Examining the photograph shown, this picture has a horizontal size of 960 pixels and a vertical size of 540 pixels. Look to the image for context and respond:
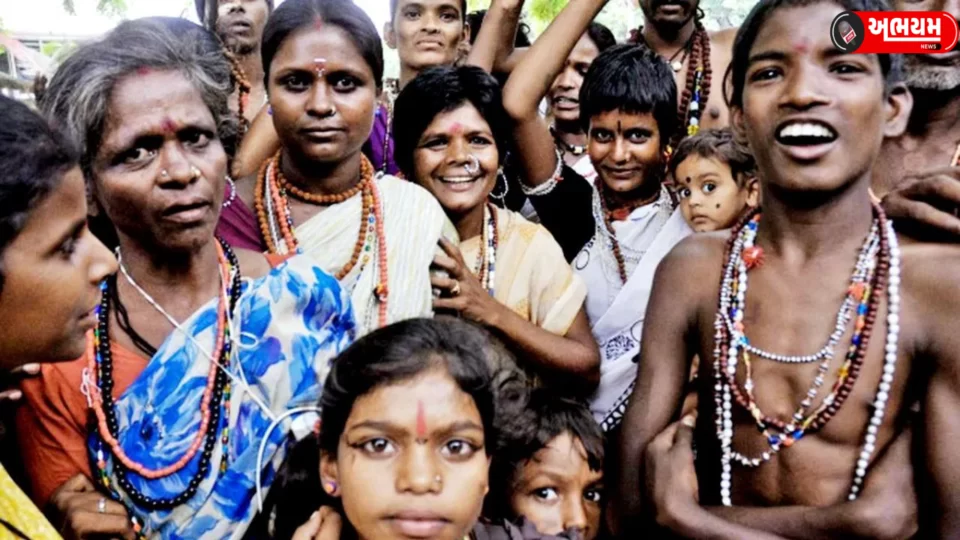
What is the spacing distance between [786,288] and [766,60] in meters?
0.51

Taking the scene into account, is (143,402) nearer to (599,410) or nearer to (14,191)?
(14,191)

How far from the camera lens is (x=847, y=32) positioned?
6.37ft

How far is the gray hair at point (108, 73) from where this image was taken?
6.29 feet

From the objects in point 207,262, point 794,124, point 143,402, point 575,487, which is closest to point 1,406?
point 143,402

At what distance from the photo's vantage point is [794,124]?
1903mm

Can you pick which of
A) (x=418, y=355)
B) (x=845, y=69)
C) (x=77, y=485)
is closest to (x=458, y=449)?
(x=418, y=355)

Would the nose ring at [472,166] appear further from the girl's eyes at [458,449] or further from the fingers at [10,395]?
the fingers at [10,395]

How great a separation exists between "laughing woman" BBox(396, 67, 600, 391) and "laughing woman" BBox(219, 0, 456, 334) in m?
0.16

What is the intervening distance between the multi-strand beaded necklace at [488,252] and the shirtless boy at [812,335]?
2.59 ft

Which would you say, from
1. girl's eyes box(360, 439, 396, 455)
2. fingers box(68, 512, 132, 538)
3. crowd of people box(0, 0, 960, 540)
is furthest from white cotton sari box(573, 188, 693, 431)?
fingers box(68, 512, 132, 538)

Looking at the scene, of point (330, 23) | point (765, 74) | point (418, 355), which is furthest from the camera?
point (330, 23)

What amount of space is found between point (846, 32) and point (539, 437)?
1291 millimetres

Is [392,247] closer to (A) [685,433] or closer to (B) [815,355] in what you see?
(A) [685,433]

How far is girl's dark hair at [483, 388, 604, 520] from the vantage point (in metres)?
2.41
